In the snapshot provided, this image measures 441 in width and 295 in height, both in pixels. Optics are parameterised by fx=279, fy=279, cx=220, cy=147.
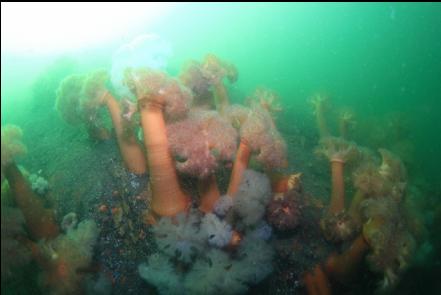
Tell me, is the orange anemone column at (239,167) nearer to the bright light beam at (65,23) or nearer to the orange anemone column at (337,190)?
the orange anemone column at (337,190)

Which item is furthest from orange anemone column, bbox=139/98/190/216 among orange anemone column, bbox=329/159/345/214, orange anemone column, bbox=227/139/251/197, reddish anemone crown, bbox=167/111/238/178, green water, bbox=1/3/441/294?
orange anemone column, bbox=329/159/345/214

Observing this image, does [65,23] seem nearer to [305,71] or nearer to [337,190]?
[337,190]

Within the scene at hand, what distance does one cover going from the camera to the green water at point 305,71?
9133mm

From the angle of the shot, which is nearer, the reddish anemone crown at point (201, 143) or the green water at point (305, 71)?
the reddish anemone crown at point (201, 143)

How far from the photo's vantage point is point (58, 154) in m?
7.66

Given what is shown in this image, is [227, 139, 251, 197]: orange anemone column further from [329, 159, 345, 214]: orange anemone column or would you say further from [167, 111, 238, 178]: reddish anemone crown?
[329, 159, 345, 214]: orange anemone column

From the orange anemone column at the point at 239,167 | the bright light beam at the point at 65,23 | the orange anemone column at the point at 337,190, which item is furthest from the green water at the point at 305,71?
the orange anemone column at the point at 239,167

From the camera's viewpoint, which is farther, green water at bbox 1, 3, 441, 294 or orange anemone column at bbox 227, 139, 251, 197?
green water at bbox 1, 3, 441, 294

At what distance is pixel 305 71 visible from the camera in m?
97.0

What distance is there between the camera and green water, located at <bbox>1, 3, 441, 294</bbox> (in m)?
9.13

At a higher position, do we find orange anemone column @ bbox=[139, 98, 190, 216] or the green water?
orange anemone column @ bbox=[139, 98, 190, 216]

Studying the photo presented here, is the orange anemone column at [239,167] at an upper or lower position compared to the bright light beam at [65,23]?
lower

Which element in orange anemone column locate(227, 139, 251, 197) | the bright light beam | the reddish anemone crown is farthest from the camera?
the bright light beam

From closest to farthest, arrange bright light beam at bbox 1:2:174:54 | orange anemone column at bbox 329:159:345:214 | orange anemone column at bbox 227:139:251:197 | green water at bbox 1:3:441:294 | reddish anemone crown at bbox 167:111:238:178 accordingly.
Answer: reddish anemone crown at bbox 167:111:238:178
orange anemone column at bbox 227:139:251:197
orange anemone column at bbox 329:159:345:214
green water at bbox 1:3:441:294
bright light beam at bbox 1:2:174:54
